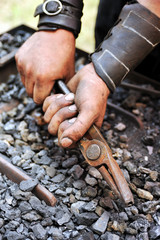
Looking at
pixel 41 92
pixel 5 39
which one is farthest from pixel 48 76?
pixel 5 39

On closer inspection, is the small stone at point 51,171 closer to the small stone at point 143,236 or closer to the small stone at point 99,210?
the small stone at point 99,210

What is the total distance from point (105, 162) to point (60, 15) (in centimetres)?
111

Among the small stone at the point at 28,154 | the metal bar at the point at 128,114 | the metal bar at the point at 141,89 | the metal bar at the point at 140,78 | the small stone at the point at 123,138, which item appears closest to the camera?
the small stone at the point at 28,154

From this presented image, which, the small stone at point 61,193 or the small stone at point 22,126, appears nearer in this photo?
the small stone at point 61,193

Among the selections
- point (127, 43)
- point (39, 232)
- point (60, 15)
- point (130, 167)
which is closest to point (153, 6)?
point (127, 43)

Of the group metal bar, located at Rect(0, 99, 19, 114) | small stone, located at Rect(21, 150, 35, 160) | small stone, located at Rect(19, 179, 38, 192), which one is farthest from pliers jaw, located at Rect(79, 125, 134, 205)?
metal bar, located at Rect(0, 99, 19, 114)

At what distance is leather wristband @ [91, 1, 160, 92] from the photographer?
1871 mm

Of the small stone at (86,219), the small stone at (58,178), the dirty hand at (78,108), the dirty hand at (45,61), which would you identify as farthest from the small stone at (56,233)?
the dirty hand at (45,61)

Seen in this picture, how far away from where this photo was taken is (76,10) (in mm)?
2182

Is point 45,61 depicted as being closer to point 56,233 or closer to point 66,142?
point 66,142

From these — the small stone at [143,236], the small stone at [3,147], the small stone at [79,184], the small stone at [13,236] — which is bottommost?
the small stone at [143,236]

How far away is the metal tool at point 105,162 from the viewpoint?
1610mm

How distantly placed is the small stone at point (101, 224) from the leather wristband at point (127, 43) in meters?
0.77

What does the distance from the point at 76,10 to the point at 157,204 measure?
56.0 inches
